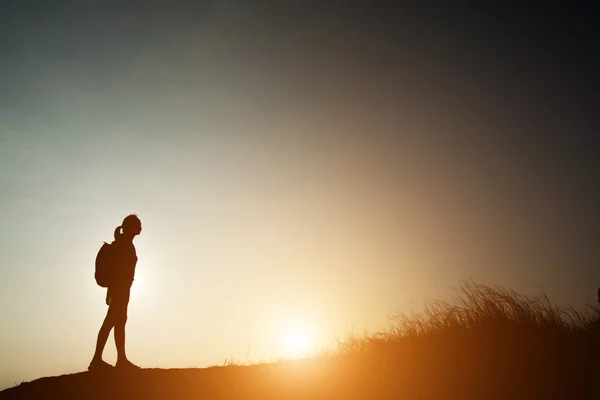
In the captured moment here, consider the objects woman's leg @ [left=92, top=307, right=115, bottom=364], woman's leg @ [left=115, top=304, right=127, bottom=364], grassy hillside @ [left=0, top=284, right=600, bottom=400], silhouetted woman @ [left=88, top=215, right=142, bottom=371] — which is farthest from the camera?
woman's leg @ [left=115, top=304, right=127, bottom=364]

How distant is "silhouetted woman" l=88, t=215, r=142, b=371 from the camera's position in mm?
7070

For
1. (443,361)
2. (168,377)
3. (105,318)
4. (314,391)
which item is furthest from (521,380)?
(105,318)

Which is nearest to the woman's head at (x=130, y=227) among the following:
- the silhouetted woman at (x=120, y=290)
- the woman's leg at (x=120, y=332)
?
the silhouetted woman at (x=120, y=290)

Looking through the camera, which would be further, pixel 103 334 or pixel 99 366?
pixel 103 334

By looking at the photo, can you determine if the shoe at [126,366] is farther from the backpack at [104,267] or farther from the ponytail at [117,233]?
the ponytail at [117,233]

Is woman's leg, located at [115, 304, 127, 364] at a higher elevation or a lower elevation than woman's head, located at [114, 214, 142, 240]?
lower

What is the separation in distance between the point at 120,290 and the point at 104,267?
48cm

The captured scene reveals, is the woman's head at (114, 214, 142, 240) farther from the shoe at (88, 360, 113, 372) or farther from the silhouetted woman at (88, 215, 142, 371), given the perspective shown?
the shoe at (88, 360, 113, 372)

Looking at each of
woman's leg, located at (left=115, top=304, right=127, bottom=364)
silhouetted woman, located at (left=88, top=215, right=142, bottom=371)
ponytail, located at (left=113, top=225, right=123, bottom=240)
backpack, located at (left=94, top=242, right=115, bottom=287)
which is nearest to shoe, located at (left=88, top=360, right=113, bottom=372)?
silhouetted woman, located at (left=88, top=215, right=142, bottom=371)

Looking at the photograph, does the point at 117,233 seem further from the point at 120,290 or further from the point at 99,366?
the point at 99,366

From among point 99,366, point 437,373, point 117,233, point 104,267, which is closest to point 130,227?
point 117,233

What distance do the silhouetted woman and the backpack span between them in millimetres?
64

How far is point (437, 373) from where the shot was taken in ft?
19.4

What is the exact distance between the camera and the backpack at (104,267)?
24.2 ft
